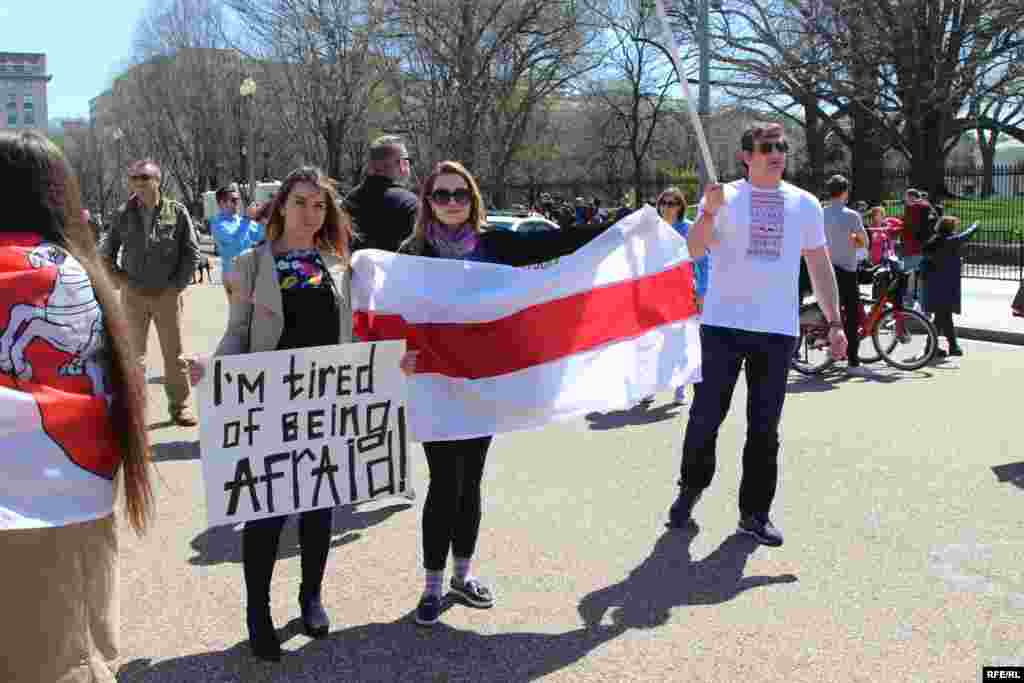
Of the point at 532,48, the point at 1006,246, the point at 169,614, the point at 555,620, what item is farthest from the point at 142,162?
the point at 532,48

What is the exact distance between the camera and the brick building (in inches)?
6900

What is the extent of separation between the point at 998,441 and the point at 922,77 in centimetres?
2270

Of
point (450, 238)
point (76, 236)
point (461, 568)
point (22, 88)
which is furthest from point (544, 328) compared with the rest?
point (22, 88)

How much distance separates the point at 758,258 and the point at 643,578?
157 centimetres

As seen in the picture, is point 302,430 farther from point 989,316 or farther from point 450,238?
point 989,316

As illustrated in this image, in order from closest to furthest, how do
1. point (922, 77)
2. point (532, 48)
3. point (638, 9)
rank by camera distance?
point (922, 77)
point (532, 48)
point (638, 9)

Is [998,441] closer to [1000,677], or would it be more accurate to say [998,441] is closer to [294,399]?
[1000,677]

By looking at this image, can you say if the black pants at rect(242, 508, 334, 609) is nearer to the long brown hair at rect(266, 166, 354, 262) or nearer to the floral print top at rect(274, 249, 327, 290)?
the floral print top at rect(274, 249, 327, 290)

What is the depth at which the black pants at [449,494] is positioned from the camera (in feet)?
13.9

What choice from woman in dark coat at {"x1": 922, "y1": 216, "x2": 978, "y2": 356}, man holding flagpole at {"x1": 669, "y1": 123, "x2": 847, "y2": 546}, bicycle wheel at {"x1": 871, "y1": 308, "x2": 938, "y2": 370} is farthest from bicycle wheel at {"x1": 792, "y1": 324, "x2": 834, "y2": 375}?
man holding flagpole at {"x1": 669, "y1": 123, "x2": 847, "y2": 546}

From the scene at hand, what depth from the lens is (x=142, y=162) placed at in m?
8.04

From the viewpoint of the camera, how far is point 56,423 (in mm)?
2463

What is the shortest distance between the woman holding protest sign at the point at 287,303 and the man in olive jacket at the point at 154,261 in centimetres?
418

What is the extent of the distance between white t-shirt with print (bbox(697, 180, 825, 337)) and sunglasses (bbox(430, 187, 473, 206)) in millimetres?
1258
